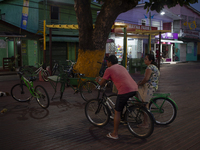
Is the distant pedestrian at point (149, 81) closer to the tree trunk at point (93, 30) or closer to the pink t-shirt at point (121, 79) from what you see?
the pink t-shirt at point (121, 79)

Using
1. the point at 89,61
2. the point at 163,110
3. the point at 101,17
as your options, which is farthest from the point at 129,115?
the point at 101,17

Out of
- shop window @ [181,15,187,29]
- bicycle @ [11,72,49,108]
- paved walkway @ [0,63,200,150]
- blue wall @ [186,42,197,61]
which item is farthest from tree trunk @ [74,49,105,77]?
blue wall @ [186,42,197,61]

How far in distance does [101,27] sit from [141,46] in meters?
19.3

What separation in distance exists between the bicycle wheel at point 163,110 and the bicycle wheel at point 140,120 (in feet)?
2.49

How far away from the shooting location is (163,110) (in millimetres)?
5363

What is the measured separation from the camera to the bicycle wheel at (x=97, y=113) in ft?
17.1

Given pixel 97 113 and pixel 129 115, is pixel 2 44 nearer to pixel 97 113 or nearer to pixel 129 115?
pixel 97 113

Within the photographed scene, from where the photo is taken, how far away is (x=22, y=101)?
312 inches

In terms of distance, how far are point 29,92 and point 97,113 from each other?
3.51 m

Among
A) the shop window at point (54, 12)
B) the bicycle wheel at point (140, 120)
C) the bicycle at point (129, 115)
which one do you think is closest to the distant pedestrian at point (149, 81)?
the bicycle at point (129, 115)

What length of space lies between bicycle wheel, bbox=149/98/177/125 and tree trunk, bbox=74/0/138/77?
17.3 feet

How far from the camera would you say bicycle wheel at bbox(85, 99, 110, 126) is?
17.1 feet

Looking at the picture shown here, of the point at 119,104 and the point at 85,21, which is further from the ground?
the point at 85,21

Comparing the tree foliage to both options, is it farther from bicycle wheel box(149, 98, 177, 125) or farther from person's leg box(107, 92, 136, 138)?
person's leg box(107, 92, 136, 138)
